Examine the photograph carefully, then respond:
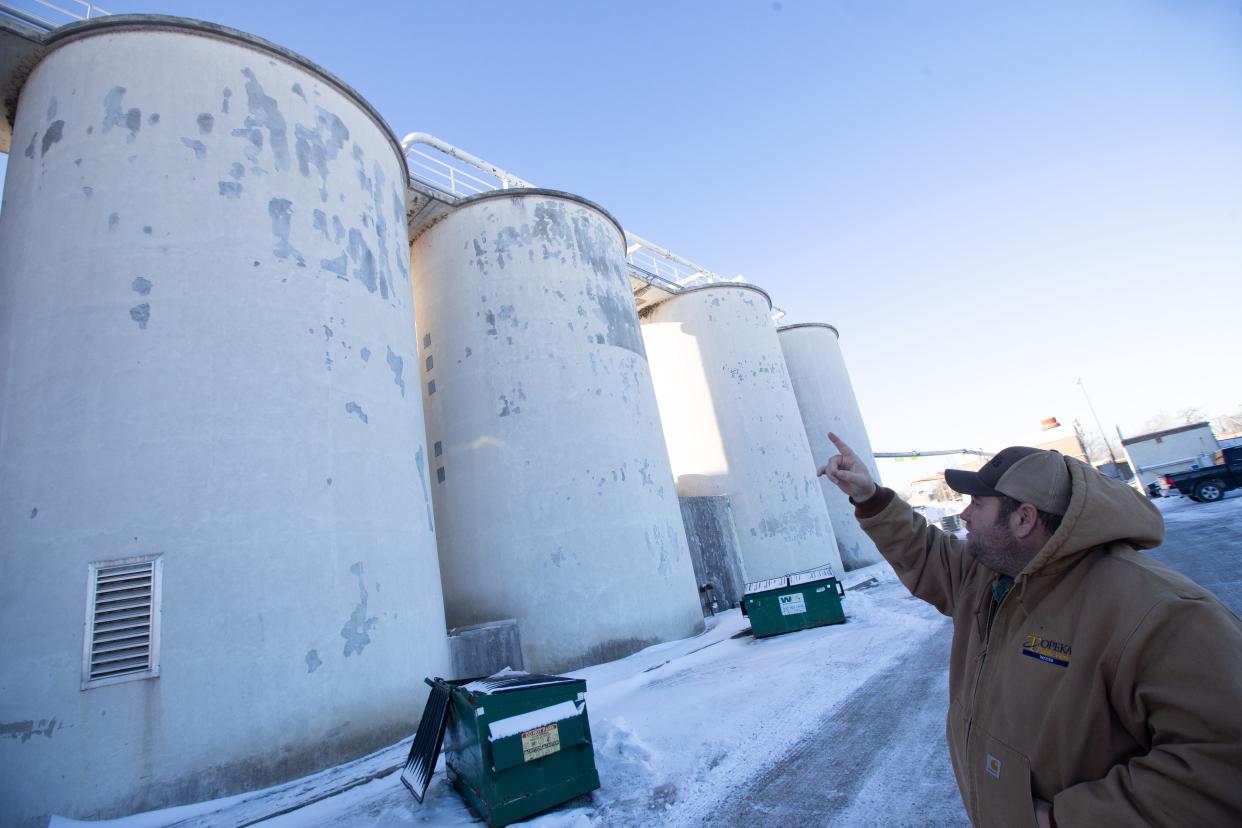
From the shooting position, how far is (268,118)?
8.95 meters

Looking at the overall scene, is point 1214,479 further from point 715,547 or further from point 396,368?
point 396,368

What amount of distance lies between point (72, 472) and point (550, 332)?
866cm

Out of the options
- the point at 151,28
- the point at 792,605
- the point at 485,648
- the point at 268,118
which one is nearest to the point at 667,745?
the point at 485,648

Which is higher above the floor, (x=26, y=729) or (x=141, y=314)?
(x=141, y=314)

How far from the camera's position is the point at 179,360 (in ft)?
24.1

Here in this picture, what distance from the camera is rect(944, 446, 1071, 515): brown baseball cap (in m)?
2.04

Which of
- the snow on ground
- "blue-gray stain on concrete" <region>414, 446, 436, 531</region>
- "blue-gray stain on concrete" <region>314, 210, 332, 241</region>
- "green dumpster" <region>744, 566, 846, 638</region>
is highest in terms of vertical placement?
"blue-gray stain on concrete" <region>314, 210, 332, 241</region>

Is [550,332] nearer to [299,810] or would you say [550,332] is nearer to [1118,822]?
[299,810]

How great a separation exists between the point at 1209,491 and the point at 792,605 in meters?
25.3

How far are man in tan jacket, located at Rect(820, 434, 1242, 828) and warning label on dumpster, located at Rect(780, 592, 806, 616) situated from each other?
387 inches

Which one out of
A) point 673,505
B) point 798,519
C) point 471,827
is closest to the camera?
point 471,827

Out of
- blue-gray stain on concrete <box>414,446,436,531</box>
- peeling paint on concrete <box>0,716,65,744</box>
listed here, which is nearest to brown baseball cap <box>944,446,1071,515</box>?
peeling paint on concrete <box>0,716,65,744</box>

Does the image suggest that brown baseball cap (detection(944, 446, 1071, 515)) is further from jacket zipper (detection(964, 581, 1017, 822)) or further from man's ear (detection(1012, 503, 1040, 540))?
jacket zipper (detection(964, 581, 1017, 822))

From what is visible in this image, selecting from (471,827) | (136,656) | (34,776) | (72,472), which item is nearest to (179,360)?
(72,472)
